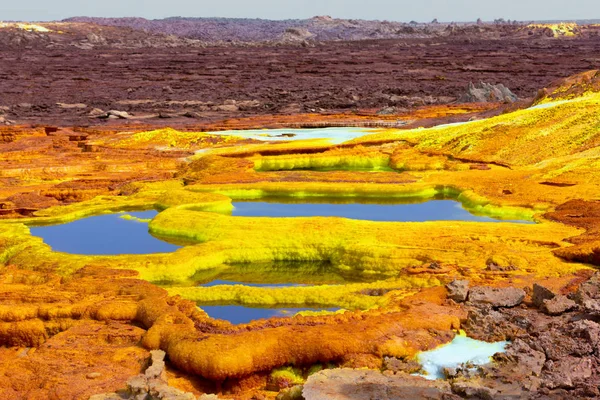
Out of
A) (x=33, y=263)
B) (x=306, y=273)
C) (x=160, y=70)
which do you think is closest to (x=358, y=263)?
(x=306, y=273)

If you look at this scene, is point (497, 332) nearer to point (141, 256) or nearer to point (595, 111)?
point (141, 256)

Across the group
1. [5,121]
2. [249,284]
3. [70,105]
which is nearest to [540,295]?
[249,284]

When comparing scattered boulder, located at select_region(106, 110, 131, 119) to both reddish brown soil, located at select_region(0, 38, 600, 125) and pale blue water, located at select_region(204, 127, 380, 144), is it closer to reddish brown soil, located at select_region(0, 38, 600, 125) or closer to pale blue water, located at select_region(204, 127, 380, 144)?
reddish brown soil, located at select_region(0, 38, 600, 125)

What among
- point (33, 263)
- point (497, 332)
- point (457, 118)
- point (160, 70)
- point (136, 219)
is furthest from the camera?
point (160, 70)

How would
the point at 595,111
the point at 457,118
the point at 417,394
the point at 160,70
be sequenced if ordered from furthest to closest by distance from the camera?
1. the point at 160,70
2. the point at 457,118
3. the point at 595,111
4. the point at 417,394

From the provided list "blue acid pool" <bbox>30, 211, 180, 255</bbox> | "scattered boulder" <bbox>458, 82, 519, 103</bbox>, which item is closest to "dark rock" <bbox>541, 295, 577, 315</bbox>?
"blue acid pool" <bbox>30, 211, 180, 255</bbox>

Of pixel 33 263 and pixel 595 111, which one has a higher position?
pixel 595 111

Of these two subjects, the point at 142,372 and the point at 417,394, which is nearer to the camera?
the point at 417,394
